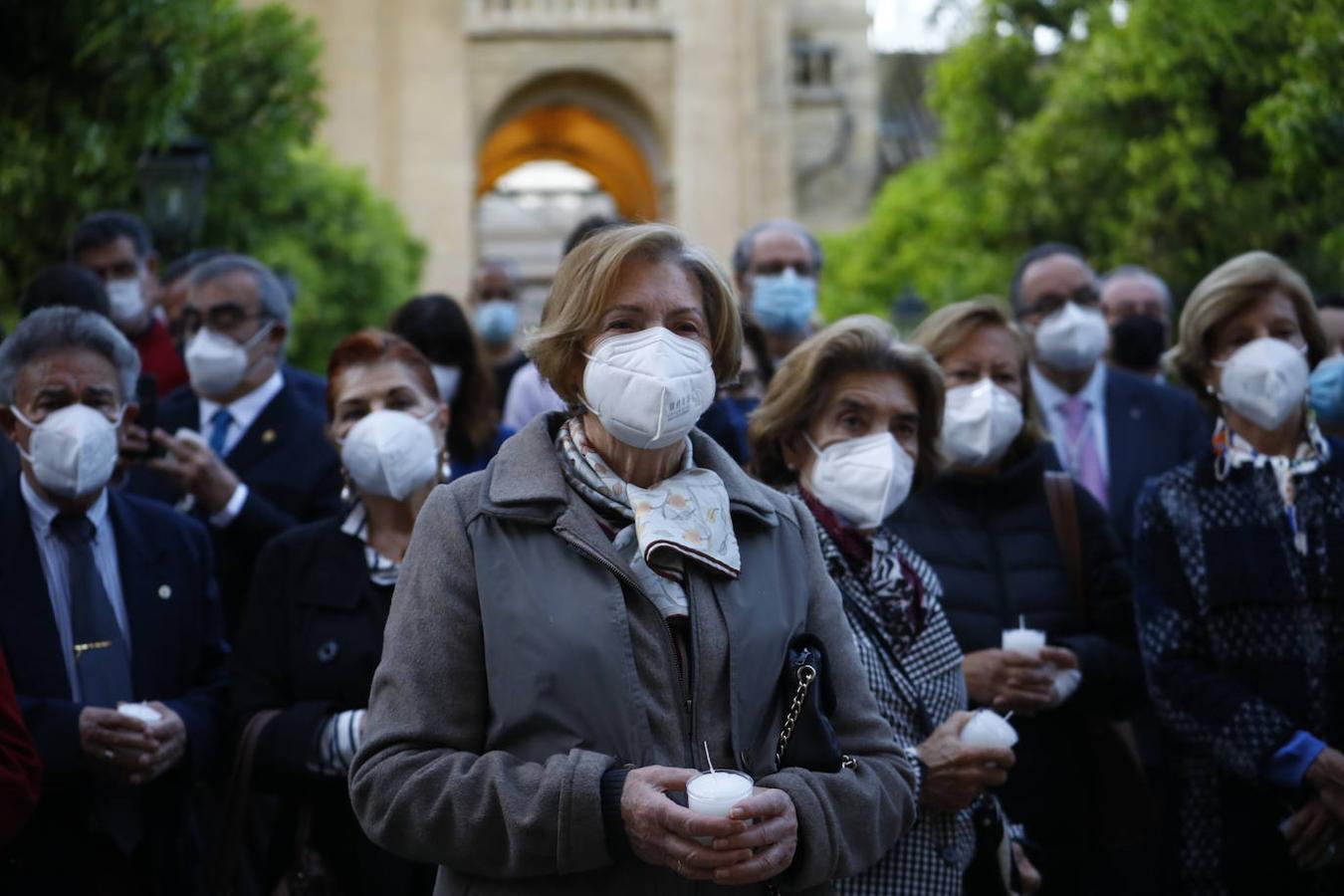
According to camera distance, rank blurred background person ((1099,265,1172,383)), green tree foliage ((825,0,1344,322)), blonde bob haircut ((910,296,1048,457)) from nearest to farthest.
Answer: blonde bob haircut ((910,296,1048,457))
blurred background person ((1099,265,1172,383))
green tree foliage ((825,0,1344,322))

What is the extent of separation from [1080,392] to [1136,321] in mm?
1479

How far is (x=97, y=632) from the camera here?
4.99 m

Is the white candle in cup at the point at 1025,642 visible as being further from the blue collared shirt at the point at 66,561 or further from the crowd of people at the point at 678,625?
the blue collared shirt at the point at 66,561

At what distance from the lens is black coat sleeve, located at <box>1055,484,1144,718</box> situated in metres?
5.25

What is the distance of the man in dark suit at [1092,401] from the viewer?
23.5 ft

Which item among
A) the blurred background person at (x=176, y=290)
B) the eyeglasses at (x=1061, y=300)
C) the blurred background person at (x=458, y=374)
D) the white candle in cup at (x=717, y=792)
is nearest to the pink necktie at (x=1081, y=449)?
the eyeglasses at (x=1061, y=300)

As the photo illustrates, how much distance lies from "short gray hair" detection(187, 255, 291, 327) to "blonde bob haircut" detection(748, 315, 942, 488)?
272cm

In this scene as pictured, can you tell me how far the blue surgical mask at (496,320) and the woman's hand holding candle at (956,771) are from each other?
20.3 ft

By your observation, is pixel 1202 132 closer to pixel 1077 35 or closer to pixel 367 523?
pixel 1077 35

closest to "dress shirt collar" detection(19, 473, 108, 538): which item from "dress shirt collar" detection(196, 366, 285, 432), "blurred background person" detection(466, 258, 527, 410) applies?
"dress shirt collar" detection(196, 366, 285, 432)

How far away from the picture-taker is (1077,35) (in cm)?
2347

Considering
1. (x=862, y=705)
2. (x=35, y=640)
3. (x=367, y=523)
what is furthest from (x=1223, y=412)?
(x=35, y=640)

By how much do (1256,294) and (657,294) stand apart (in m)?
2.56

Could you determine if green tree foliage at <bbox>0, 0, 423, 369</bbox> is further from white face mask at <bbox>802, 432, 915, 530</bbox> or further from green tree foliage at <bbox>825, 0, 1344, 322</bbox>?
green tree foliage at <bbox>825, 0, 1344, 322</bbox>
